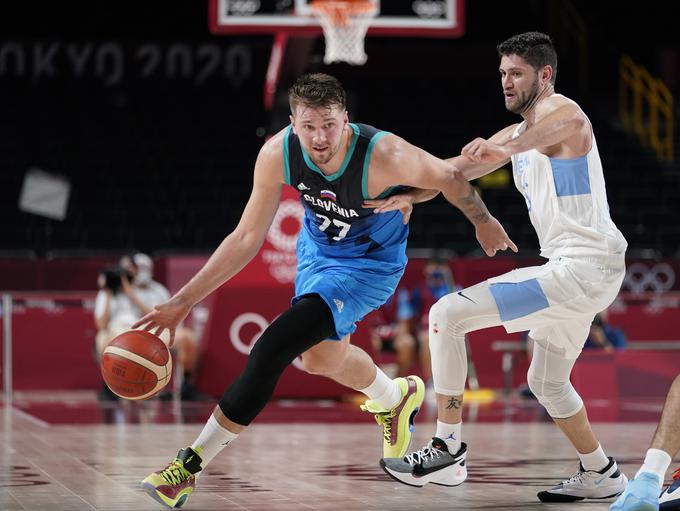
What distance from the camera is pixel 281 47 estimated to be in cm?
1450

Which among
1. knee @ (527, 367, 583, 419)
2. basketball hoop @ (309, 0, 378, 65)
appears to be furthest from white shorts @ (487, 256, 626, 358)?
basketball hoop @ (309, 0, 378, 65)

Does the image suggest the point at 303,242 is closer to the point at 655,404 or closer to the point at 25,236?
the point at 655,404

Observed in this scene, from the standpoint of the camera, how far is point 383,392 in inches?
240

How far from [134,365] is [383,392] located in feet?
4.77

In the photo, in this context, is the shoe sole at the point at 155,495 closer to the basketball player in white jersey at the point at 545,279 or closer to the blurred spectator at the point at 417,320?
the basketball player in white jersey at the point at 545,279

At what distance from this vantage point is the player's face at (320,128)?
5094mm

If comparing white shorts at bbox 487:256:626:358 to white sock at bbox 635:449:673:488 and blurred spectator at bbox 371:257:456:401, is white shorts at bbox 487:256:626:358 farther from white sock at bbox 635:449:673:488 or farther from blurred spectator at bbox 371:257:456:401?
blurred spectator at bbox 371:257:456:401

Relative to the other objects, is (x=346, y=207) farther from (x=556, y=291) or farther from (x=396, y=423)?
(x=396, y=423)

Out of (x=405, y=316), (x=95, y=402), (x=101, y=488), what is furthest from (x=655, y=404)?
(x=101, y=488)

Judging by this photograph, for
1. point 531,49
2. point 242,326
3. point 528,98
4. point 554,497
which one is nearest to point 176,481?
point 554,497

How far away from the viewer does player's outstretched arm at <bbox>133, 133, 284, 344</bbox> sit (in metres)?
5.27

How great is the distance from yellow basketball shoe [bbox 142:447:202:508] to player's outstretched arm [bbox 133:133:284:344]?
1.92ft

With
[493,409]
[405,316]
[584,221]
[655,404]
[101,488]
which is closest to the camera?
[584,221]

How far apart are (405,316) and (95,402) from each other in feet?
12.7
